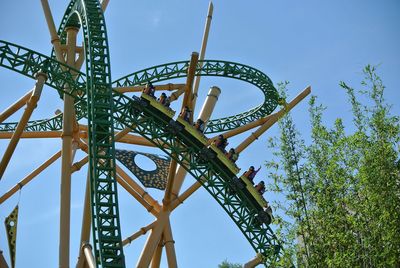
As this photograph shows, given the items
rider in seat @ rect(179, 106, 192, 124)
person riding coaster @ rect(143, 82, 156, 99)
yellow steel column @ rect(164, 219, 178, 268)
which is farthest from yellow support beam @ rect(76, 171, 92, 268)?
rider in seat @ rect(179, 106, 192, 124)

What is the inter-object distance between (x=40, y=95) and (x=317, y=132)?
4421mm

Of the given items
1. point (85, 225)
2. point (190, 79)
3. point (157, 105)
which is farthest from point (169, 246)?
point (190, 79)

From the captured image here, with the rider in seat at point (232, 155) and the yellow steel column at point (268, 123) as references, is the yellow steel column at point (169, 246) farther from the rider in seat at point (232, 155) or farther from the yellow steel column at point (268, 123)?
the yellow steel column at point (268, 123)

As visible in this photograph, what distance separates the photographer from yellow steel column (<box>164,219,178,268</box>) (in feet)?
42.0

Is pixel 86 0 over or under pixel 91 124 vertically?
over

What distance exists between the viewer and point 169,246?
517 inches

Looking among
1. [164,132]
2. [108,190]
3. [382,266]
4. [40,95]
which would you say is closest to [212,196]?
[164,132]

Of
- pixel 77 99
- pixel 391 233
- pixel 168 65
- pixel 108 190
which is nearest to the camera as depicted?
pixel 391 233

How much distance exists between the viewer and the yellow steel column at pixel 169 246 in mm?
12797

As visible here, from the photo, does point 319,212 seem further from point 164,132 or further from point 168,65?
point 168,65

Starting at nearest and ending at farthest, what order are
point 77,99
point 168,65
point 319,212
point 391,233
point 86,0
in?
point 391,233
point 319,212
point 77,99
point 86,0
point 168,65

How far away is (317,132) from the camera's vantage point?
32.1 ft

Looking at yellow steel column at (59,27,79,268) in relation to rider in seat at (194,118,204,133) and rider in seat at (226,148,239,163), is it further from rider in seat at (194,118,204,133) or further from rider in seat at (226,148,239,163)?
rider in seat at (226,148,239,163)

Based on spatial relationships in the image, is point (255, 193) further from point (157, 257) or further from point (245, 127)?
point (245, 127)
